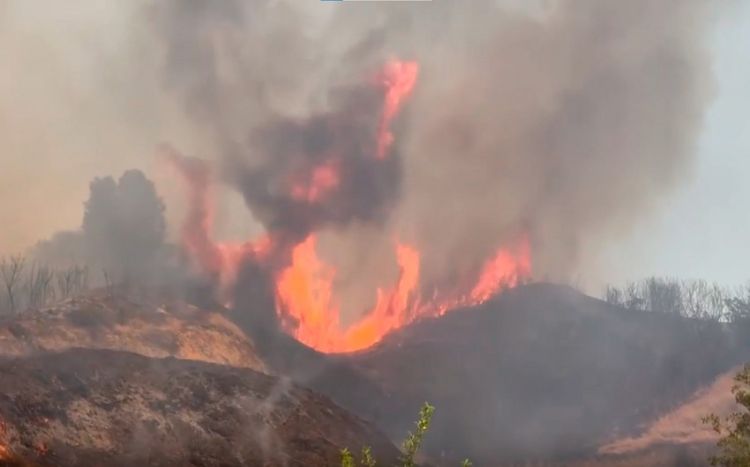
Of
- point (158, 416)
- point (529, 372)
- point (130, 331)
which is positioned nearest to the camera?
point (158, 416)

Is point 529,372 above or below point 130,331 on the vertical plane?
above

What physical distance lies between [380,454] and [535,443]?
4200 centimetres

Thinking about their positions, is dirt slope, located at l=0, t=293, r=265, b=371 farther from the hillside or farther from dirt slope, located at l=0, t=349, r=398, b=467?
dirt slope, located at l=0, t=349, r=398, b=467

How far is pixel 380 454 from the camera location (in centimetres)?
6775

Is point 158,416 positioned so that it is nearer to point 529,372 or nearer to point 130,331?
point 130,331

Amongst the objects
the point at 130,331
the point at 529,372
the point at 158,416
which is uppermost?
the point at 529,372

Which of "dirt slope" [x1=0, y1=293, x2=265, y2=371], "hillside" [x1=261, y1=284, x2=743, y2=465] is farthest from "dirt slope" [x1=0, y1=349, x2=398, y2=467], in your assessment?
"hillside" [x1=261, y1=284, x2=743, y2=465]

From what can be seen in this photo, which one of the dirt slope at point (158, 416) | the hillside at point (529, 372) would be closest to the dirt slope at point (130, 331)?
the hillside at point (529, 372)

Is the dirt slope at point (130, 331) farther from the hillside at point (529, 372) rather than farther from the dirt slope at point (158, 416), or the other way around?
the dirt slope at point (158, 416)

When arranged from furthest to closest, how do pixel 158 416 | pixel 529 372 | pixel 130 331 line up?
pixel 529 372, pixel 130 331, pixel 158 416

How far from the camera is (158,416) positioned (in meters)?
56.9

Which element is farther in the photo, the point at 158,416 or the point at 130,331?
the point at 130,331

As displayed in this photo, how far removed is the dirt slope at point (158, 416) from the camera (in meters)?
49.3

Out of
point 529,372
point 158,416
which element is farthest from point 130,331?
point 529,372
